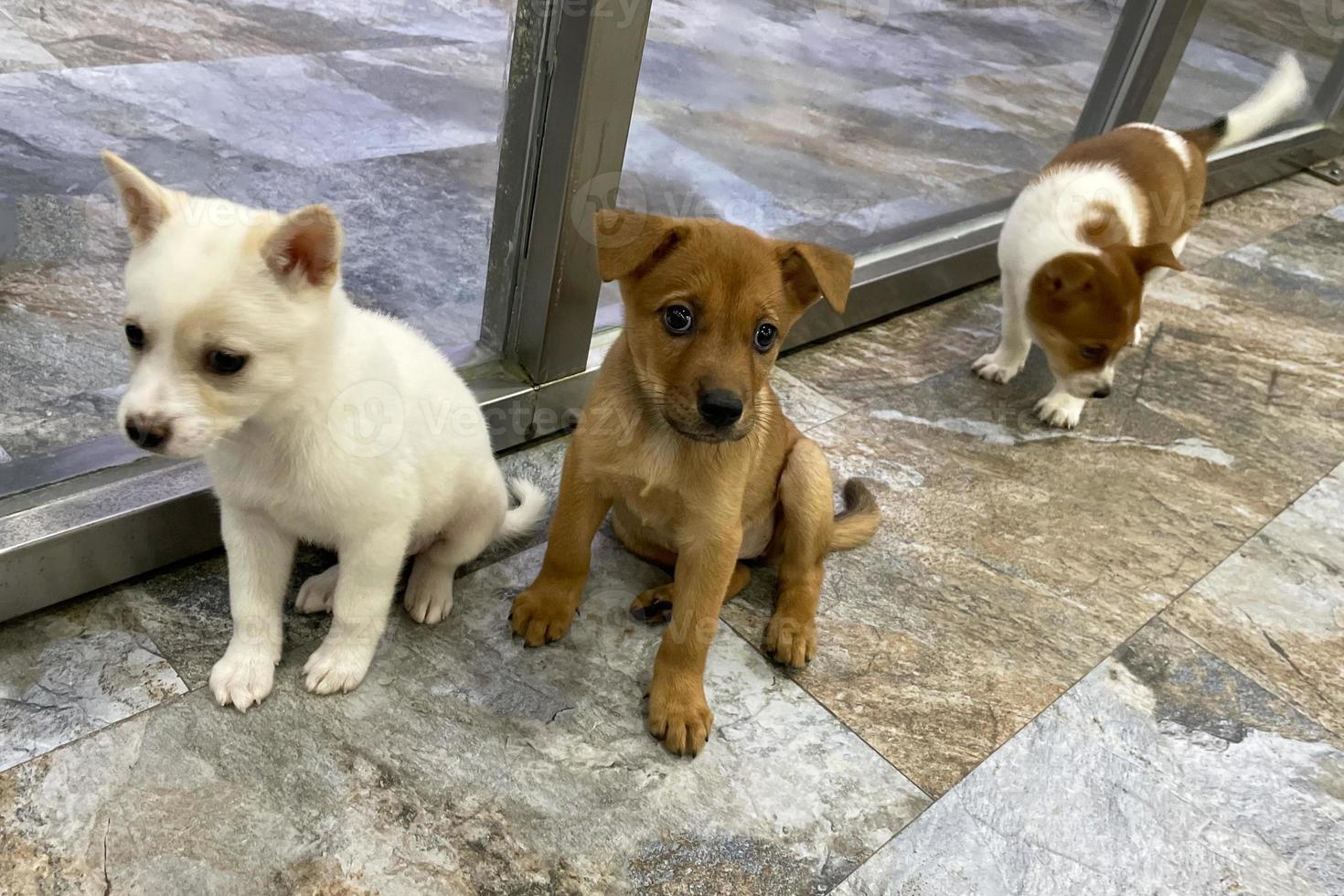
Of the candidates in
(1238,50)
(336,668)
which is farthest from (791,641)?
(1238,50)

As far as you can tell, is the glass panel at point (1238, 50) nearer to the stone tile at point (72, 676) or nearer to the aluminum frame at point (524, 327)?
the aluminum frame at point (524, 327)

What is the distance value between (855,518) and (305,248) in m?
1.44

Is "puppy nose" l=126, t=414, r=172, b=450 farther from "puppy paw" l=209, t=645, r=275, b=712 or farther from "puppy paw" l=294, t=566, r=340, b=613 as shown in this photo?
"puppy paw" l=294, t=566, r=340, b=613

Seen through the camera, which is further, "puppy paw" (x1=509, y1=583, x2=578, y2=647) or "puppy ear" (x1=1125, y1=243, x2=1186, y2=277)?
"puppy ear" (x1=1125, y1=243, x2=1186, y2=277)

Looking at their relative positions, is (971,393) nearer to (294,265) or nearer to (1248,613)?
(1248,613)

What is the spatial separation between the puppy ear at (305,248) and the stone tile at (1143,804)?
131 centimetres

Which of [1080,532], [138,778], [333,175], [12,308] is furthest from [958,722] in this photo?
[12,308]

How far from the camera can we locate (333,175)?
2.34 metres

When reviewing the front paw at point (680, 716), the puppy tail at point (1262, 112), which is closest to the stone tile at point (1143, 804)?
the front paw at point (680, 716)

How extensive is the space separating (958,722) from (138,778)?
1.52 meters

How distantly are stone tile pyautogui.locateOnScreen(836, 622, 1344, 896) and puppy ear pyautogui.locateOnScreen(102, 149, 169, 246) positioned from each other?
1496mm

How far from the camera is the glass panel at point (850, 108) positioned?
9.33 feet

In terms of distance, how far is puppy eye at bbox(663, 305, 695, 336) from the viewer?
1723 millimetres

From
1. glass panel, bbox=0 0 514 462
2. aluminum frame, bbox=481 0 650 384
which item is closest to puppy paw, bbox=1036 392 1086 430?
aluminum frame, bbox=481 0 650 384
